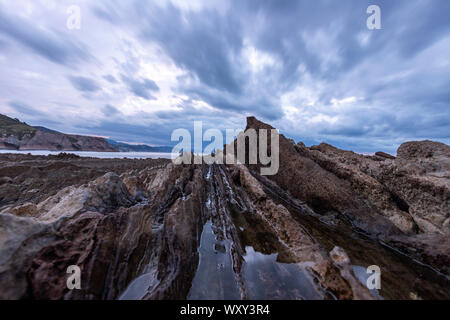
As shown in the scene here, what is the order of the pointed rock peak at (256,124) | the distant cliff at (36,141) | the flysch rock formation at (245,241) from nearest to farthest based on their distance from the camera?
the flysch rock formation at (245,241), the pointed rock peak at (256,124), the distant cliff at (36,141)

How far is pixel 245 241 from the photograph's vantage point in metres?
5.60

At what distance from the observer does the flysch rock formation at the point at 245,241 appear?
3021 millimetres

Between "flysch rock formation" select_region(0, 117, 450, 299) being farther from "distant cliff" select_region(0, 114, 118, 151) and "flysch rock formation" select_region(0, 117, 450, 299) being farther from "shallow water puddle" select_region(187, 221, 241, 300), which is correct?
"distant cliff" select_region(0, 114, 118, 151)

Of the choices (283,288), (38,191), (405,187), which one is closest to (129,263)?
(283,288)

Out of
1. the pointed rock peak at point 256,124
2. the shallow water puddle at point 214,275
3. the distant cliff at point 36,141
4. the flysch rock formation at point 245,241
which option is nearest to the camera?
the flysch rock formation at point 245,241

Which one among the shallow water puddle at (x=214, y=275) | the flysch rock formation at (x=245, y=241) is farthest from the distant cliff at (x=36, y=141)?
the shallow water puddle at (x=214, y=275)

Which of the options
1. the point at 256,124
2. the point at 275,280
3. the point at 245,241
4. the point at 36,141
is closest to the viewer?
the point at 275,280

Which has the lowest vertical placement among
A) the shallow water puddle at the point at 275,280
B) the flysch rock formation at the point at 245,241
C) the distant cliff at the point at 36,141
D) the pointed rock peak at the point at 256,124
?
the shallow water puddle at the point at 275,280

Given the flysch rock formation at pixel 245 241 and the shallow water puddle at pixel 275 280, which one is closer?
the flysch rock formation at pixel 245 241

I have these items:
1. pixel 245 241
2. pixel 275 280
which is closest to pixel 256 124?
pixel 245 241

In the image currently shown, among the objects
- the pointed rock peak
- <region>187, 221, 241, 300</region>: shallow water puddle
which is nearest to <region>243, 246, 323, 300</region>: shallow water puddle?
<region>187, 221, 241, 300</region>: shallow water puddle

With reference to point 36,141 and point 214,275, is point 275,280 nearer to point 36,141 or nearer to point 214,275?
point 214,275

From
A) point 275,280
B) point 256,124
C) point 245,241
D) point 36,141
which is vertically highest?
point 36,141

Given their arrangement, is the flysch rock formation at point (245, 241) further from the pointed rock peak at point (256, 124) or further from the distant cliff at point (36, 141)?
the distant cliff at point (36, 141)
